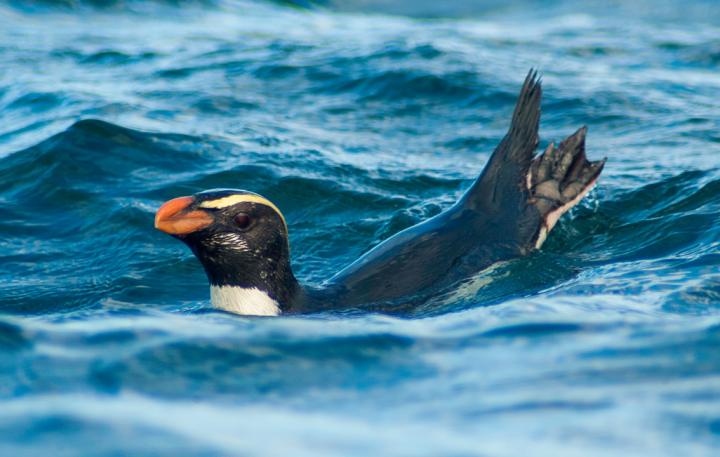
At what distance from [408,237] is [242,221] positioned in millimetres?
1185

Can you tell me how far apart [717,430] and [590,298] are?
2340 mm

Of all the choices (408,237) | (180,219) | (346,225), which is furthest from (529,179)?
(180,219)

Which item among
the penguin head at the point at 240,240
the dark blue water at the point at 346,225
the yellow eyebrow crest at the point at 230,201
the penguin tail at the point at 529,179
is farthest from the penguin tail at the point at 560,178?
the yellow eyebrow crest at the point at 230,201

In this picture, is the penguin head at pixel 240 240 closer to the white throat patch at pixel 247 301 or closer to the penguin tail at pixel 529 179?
the white throat patch at pixel 247 301

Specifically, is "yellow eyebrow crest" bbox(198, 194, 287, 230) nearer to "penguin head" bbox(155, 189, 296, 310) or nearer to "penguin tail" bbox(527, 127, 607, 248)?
"penguin head" bbox(155, 189, 296, 310)

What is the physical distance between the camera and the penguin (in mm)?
5961

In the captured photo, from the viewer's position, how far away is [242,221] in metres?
5.97

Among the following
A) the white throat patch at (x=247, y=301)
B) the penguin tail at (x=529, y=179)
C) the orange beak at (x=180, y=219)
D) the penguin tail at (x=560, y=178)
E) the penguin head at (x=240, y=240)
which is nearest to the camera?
the orange beak at (x=180, y=219)

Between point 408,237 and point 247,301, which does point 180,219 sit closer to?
point 247,301

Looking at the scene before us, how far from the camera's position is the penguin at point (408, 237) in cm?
596

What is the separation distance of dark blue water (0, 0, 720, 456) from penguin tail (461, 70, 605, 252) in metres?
0.24

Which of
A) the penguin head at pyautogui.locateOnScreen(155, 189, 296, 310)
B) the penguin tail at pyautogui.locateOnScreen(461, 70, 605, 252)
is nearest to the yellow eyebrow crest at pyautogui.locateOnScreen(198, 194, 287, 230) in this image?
the penguin head at pyautogui.locateOnScreen(155, 189, 296, 310)

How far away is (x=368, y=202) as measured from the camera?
8680 millimetres

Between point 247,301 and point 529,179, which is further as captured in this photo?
point 529,179
